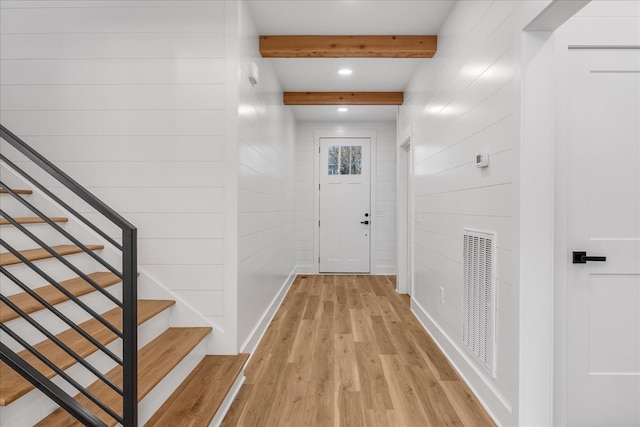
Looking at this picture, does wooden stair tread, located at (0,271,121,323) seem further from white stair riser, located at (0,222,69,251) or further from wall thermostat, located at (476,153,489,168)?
wall thermostat, located at (476,153,489,168)

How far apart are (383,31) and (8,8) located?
279cm

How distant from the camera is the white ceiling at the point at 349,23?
277 cm

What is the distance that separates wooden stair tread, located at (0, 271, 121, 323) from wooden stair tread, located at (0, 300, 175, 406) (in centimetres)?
18

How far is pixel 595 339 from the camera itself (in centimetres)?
178

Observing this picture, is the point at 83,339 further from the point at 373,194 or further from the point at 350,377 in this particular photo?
the point at 373,194

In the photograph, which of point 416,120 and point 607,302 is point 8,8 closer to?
point 416,120

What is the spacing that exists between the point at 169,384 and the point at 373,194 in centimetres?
471

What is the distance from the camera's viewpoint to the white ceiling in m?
2.77

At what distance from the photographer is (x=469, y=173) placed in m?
2.37

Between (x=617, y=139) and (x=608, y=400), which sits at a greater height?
(x=617, y=139)

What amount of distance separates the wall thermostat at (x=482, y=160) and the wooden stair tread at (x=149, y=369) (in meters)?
2.00

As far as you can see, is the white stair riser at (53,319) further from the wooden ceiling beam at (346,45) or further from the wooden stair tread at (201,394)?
the wooden ceiling beam at (346,45)

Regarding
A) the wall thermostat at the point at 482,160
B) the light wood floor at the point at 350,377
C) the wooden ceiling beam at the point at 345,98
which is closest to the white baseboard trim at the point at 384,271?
the light wood floor at the point at 350,377

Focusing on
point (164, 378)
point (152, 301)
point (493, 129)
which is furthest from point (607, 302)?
point (152, 301)
